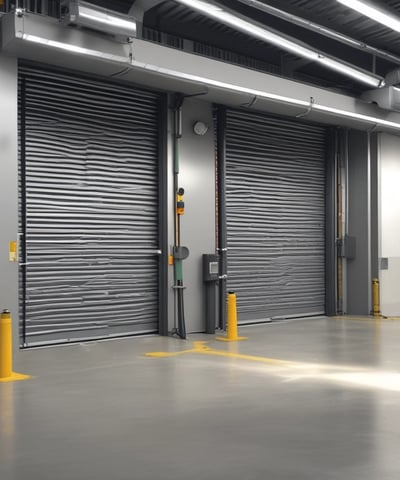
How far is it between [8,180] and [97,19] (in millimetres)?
2462

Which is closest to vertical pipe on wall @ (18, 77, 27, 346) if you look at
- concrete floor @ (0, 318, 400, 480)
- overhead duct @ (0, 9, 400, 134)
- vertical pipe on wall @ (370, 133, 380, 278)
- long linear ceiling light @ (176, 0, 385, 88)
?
concrete floor @ (0, 318, 400, 480)

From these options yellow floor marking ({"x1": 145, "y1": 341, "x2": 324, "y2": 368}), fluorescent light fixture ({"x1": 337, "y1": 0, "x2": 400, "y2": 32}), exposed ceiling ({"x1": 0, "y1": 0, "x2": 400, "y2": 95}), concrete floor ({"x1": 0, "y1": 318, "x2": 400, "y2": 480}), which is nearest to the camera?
concrete floor ({"x1": 0, "y1": 318, "x2": 400, "y2": 480})

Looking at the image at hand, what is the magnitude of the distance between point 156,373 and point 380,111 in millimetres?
8271

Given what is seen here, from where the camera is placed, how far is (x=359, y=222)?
14969 mm

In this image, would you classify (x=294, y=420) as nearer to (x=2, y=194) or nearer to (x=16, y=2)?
(x=2, y=194)

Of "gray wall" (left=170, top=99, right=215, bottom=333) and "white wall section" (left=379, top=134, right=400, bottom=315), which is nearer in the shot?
"gray wall" (left=170, top=99, right=215, bottom=333)

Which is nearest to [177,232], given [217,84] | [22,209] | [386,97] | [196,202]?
[196,202]

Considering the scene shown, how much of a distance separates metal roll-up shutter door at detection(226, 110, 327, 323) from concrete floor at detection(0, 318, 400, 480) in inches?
138

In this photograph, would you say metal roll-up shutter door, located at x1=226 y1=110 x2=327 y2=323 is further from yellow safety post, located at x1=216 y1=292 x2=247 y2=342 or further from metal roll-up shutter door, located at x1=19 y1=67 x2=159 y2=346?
metal roll-up shutter door, located at x1=19 y1=67 x2=159 y2=346

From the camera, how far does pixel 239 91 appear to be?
36.1 feet

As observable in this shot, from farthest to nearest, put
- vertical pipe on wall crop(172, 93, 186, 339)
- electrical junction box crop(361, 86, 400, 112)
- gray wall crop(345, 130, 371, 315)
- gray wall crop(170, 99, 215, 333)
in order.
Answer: gray wall crop(345, 130, 371, 315)
electrical junction box crop(361, 86, 400, 112)
gray wall crop(170, 99, 215, 333)
vertical pipe on wall crop(172, 93, 186, 339)

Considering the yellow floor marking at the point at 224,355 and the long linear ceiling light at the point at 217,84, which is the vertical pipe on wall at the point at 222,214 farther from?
the yellow floor marking at the point at 224,355

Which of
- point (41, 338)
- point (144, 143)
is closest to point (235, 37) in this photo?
point (144, 143)

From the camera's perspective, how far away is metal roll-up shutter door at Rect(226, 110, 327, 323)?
12977 mm
